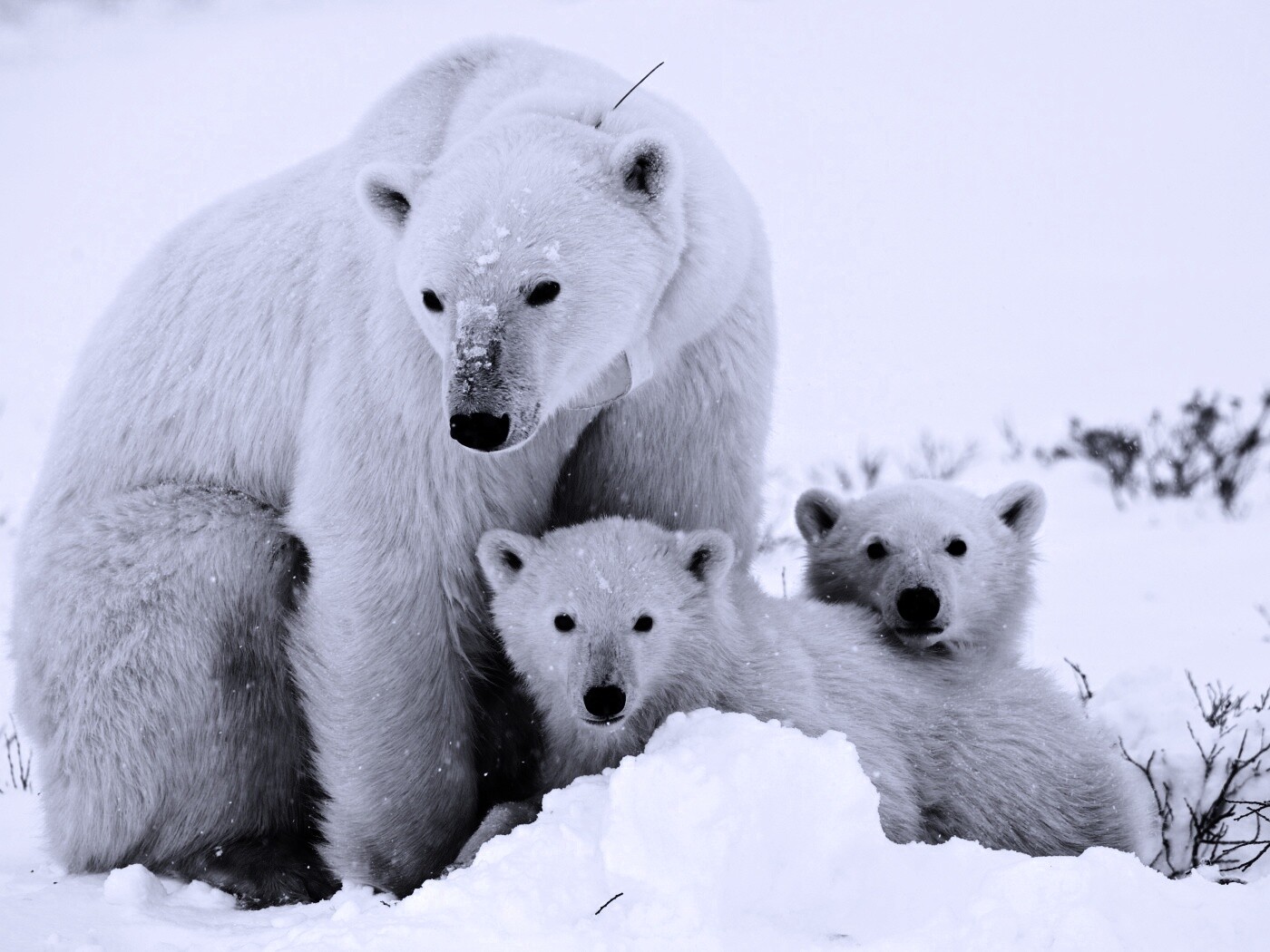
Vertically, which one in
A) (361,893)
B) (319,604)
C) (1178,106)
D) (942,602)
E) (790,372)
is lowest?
(790,372)

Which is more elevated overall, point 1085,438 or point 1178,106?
point 1178,106

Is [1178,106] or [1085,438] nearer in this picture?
[1085,438]

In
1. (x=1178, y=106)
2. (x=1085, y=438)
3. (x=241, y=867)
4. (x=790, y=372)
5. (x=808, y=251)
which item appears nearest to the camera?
(x=241, y=867)

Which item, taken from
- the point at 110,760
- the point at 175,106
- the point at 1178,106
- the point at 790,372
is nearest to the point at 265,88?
the point at 175,106

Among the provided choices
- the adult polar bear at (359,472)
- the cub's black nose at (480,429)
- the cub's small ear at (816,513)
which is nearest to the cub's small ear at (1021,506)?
the cub's small ear at (816,513)

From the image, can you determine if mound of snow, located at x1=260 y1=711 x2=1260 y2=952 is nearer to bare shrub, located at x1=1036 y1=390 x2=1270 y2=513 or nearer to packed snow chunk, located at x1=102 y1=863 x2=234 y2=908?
packed snow chunk, located at x1=102 y1=863 x2=234 y2=908

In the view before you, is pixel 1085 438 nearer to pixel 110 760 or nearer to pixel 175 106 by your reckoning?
pixel 110 760

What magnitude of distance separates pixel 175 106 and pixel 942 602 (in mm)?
37034

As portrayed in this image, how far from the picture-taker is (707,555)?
11.0 ft

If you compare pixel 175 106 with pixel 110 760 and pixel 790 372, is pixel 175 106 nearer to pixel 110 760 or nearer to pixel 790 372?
pixel 790 372

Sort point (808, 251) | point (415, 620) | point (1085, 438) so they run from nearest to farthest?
point (415, 620)
point (1085, 438)
point (808, 251)

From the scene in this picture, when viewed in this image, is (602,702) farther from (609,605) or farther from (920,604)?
(920,604)

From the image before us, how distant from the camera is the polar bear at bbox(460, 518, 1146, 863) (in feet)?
10.5

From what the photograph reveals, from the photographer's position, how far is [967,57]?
48.8m
